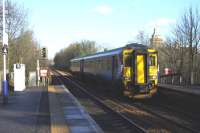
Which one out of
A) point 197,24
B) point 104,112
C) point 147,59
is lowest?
point 104,112

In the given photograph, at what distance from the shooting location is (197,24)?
1982 inches

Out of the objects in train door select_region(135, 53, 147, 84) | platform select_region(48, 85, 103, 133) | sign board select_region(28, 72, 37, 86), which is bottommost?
platform select_region(48, 85, 103, 133)

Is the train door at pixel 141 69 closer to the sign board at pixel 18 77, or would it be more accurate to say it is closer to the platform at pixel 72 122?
the platform at pixel 72 122

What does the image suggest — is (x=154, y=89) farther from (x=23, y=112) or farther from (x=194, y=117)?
(x=23, y=112)

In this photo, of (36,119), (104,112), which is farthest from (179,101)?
(36,119)

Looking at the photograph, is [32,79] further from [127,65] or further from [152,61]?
[152,61]

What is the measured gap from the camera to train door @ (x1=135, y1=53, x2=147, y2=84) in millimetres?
25172

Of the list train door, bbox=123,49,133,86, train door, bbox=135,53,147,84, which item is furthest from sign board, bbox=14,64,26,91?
train door, bbox=135,53,147,84

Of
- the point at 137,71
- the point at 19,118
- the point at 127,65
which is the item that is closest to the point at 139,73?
the point at 137,71

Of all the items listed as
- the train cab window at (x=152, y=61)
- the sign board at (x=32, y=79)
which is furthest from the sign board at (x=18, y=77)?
the train cab window at (x=152, y=61)

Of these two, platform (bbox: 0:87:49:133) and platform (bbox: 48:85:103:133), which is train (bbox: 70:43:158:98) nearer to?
platform (bbox: 48:85:103:133)

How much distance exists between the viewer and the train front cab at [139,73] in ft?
82.3

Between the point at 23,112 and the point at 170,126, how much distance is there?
244 inches

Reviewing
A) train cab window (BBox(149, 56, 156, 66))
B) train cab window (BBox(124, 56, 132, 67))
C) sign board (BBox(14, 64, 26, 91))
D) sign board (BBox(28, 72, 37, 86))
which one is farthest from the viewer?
sign board (BBox(28, 72, 37, 86))
